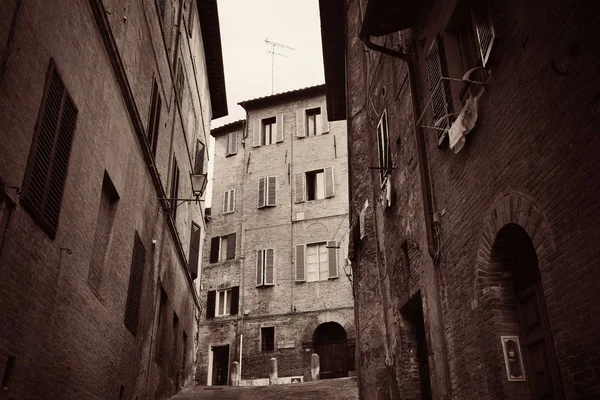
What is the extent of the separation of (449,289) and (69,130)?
519cm

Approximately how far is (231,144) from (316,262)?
8.01 meters

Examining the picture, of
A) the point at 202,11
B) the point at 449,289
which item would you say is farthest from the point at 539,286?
the point at 202,11

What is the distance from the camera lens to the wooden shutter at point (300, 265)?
23.8m

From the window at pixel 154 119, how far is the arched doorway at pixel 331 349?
504 inches

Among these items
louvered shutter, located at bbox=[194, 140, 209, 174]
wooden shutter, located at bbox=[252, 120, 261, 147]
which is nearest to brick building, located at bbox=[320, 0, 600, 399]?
louvered shutter, located at bbox=[194, 140, 209, 174]

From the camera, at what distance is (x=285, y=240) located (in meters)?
25.0

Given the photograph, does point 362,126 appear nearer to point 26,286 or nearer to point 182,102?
point 182,102

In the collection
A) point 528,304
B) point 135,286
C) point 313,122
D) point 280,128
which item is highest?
point 313,122

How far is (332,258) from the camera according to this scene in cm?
2367

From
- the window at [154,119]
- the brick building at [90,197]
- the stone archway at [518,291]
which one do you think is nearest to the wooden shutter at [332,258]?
the brick building at [90,197]

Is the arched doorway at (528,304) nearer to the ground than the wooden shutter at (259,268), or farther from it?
nearer to the ground

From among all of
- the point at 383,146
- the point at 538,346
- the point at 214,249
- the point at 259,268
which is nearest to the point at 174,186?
the point at 383,146

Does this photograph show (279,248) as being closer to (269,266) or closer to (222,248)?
(269,266)

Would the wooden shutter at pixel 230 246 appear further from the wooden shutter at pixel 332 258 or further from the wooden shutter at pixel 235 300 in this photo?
the wooden shutter at pixel 332 258
